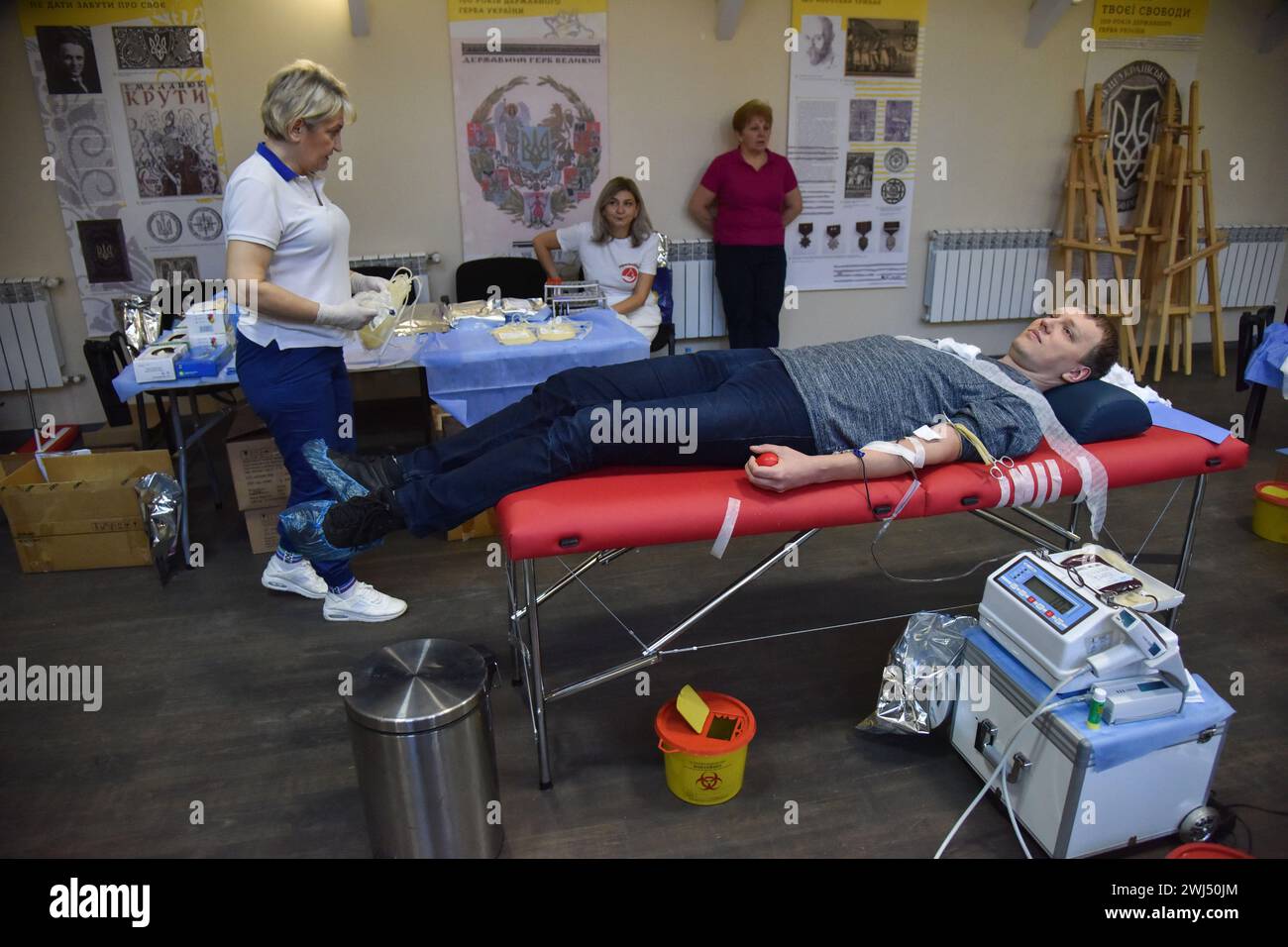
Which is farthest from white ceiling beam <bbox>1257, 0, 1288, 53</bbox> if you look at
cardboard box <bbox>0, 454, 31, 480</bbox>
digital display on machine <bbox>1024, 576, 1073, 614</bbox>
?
cardboard box <bbox>0, 454, 31, 480</bbox>

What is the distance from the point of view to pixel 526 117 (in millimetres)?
4043

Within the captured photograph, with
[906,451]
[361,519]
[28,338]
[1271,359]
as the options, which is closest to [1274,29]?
[1271,359]

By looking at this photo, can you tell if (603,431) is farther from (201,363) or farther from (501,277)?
(501,277)

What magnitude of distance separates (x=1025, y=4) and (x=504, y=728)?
14.9 ft

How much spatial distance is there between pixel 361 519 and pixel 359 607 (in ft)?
2.49

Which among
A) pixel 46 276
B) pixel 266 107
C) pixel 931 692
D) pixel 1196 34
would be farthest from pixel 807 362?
pixel 1196 34

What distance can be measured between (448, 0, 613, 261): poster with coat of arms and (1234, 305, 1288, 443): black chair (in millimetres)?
2911

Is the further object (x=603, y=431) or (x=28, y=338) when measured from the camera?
(x=28, y=338)

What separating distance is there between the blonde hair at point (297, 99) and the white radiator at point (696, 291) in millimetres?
2558

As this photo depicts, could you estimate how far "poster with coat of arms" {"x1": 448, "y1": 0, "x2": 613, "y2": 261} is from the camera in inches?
154

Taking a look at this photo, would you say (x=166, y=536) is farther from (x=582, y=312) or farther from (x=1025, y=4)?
(x=1025, y=4)

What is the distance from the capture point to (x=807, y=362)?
199cm

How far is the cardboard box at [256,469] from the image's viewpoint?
106 inches

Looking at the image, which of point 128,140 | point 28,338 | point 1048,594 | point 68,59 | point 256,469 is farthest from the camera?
point 28,338
